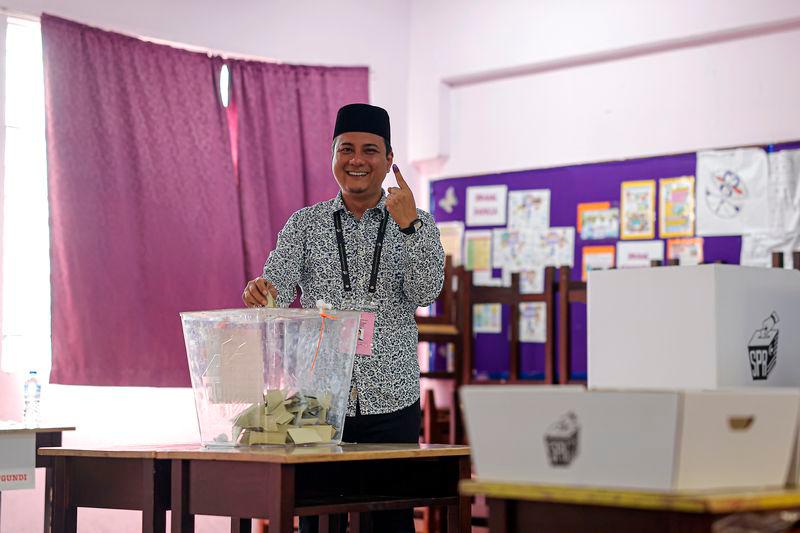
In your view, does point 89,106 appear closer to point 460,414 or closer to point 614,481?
point 460,414

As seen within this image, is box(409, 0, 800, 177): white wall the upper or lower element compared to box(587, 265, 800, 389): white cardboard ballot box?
upper

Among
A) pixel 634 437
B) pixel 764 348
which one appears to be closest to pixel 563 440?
pixel 634 437

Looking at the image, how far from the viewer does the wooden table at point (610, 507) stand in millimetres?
1291

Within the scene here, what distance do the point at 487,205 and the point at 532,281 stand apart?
1.73 feet

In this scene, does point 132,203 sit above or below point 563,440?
above

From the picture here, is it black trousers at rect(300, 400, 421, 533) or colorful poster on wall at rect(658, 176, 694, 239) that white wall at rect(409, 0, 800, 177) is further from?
black trousers at rect(300, 400, 421, 533)

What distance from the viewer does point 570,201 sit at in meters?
5.34

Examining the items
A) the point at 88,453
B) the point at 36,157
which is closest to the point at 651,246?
the point at 36,157

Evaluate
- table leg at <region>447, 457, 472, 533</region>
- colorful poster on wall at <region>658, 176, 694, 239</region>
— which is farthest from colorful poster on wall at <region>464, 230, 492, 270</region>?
table leg at <region>447, 457, 472, 533</region>

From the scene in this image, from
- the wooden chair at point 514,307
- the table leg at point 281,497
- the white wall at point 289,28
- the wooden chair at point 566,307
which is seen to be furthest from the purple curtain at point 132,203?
the table leg at point 281,497

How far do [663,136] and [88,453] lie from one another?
3450 mm

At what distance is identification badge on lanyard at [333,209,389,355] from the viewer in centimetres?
257

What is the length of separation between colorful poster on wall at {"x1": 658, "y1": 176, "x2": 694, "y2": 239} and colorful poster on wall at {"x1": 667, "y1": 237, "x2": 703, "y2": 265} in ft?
0.11

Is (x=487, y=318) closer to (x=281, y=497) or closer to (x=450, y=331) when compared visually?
(x=450, y=331)
